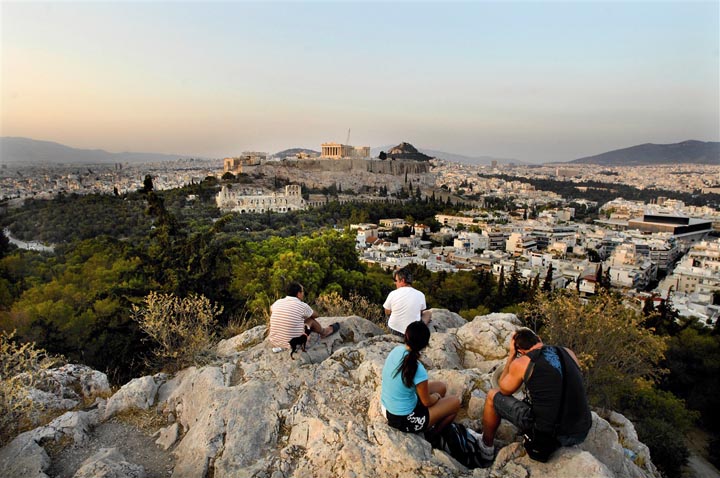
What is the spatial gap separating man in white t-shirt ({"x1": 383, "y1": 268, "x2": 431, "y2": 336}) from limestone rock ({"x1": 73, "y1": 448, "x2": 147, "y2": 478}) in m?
2.75

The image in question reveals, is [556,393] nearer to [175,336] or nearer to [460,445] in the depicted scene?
[460,445]

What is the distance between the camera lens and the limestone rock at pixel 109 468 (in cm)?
300

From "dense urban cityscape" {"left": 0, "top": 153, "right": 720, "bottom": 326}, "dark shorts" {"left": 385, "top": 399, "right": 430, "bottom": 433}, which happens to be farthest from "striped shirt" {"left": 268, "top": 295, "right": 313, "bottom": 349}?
"dense urban cityscape" {"left": 0, "top": 153, "right": 720, "bottom": 326}

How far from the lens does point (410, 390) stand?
2965 millimetres

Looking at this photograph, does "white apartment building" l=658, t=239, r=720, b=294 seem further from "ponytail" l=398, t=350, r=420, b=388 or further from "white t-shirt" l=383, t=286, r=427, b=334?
"ponytail" l=398, t=350, r=420, b=388

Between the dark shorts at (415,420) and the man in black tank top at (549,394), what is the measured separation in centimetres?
54

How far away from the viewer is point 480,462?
2998mm

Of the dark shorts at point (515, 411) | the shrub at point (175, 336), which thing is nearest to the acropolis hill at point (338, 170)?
the shrub at point (175, 336)

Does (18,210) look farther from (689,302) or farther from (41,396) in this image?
(689,302)

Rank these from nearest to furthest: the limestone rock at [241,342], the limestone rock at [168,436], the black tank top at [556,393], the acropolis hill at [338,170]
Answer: the black tank top at [556,393] → the limestone rock at [168,436] → the limestone rock at [241,342] → the acropolis hill at [338,170]

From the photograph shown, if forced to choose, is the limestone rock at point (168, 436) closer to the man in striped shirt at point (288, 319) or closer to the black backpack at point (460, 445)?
the man in striped shirt at point (288, 319)

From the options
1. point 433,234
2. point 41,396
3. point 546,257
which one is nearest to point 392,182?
point 433,234

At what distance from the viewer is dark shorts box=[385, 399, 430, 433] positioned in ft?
9.80

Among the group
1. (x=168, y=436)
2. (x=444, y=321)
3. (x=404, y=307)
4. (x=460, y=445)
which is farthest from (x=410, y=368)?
(x=444, y=321)
